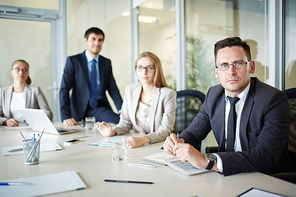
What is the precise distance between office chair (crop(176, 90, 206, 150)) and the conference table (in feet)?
2.91

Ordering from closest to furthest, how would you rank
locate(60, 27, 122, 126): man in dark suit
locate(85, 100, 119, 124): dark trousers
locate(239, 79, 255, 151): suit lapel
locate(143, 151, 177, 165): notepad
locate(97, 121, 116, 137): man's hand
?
locate(143, 151, 177, 165): notepad
locate(239, 79, 255, 151): suit lapel
locate(97, 121, 116, 137): man's hand
locate(85, 100, 119, 124): dark trousers
locate(60, 27, 122, 126): man in dark suit

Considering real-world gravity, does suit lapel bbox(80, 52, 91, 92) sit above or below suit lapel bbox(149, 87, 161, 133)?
above

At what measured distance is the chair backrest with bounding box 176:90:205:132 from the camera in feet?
7.20

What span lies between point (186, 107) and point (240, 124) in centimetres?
96

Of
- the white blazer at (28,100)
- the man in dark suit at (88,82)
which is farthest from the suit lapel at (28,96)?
the man in dark suit at (88,82)

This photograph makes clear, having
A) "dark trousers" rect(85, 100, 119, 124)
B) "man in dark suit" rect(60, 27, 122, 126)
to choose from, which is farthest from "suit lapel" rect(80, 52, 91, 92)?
"dark trousers" rect(85, 100, 119, 124)

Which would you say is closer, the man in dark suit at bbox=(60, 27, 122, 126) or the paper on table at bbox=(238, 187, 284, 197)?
the paper on table at bbox=(238, 187, 284, 197)

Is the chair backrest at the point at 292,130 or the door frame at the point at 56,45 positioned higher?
the door frame at the point at 56,45

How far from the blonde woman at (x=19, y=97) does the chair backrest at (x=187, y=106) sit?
150 centimetres

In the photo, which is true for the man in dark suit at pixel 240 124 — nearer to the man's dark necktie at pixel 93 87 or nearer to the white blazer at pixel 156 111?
the white blazer at pixel 156 111

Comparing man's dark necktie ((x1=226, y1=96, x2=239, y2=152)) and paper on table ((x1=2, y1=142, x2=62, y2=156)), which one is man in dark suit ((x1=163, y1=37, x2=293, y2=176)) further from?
paper on table ((x1=2, y1=142, x2=62, y2=156))

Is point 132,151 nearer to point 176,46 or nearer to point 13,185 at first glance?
point 13,185

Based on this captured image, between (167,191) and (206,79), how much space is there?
99.3 inches

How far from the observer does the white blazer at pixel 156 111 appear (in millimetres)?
1947
